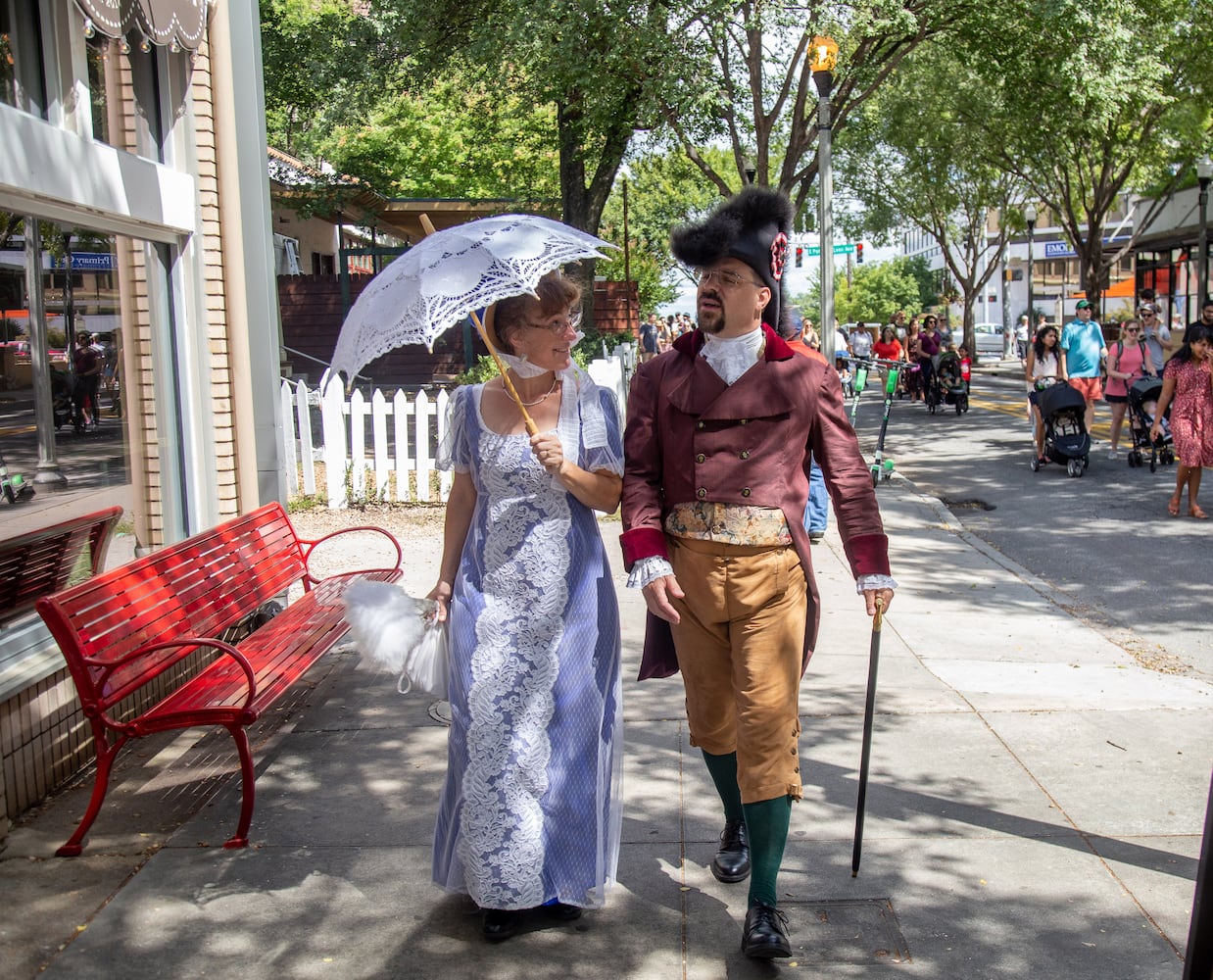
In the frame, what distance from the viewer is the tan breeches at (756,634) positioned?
11.1 feet

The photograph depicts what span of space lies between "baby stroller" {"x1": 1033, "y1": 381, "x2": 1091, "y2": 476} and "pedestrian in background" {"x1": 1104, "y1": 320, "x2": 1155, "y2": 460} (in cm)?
124

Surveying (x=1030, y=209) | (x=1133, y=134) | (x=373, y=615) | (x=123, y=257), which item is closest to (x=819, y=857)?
(x=373, y=615)

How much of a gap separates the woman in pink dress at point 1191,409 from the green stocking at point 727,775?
8.52 m

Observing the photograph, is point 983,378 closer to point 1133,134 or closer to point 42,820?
point 1133,134

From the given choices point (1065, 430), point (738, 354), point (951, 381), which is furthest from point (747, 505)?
point (951, 381)

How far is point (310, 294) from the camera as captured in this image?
26734 millimetres

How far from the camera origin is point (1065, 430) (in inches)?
553

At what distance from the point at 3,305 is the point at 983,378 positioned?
34.8 m

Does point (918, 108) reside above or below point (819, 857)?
above

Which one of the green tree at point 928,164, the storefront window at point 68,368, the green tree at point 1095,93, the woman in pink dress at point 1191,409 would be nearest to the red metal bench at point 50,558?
the storefront window at point 68,368

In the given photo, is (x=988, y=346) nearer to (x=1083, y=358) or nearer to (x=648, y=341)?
(x=648, y=341)

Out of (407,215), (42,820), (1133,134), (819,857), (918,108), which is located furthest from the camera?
(918,108)

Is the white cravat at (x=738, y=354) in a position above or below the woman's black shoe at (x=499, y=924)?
above

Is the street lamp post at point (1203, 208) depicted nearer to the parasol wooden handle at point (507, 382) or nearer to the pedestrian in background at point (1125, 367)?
the pedestrian in background at point (1125, 367)
